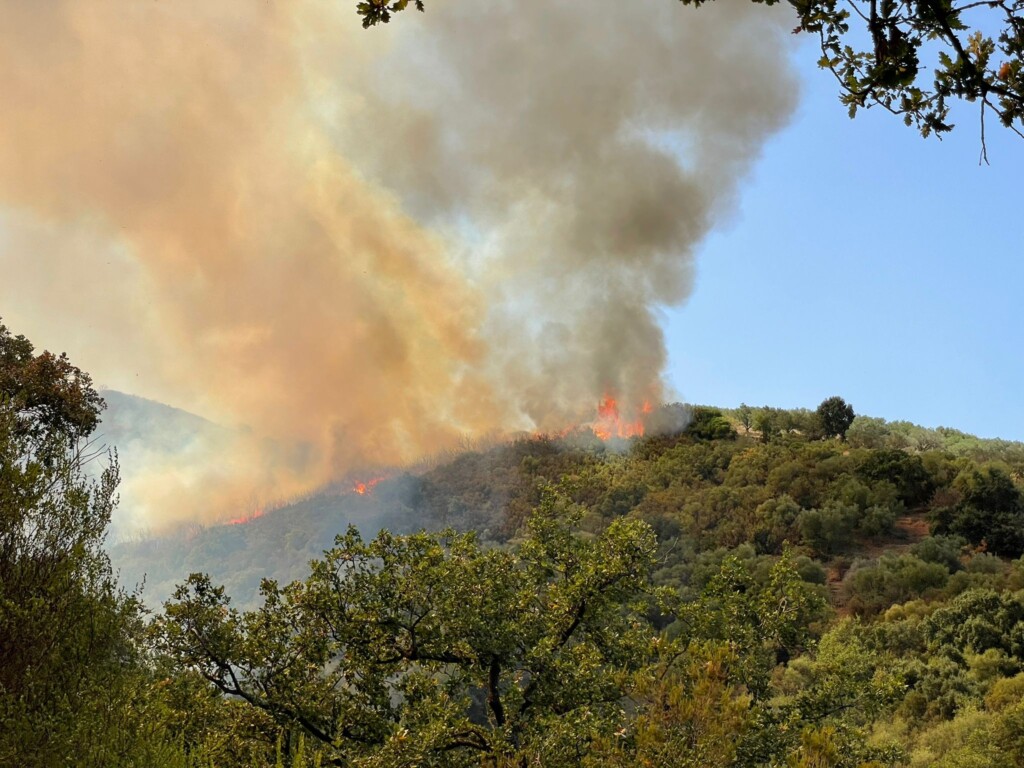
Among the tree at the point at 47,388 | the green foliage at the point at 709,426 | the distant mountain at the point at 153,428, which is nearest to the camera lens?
the tree at the point at 47,388

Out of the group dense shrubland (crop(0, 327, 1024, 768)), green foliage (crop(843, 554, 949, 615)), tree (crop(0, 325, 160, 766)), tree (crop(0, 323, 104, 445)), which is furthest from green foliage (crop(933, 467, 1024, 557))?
tree (crop(0, 325, 160, 766))

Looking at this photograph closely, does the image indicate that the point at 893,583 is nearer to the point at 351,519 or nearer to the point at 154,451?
the point at 351,519

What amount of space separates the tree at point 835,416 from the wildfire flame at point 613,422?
1456 cm

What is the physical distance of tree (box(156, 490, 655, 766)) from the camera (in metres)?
11.2

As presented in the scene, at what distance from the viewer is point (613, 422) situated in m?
70.9

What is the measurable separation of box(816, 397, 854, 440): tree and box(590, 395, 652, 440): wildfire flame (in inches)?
573

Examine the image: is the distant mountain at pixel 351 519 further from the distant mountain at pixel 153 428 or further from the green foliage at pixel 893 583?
the green foliage at pixel 893 583

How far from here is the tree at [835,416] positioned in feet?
210

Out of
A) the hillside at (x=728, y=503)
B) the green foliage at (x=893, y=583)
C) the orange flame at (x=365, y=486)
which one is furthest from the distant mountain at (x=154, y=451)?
the green foliage at (x=893, y=583)

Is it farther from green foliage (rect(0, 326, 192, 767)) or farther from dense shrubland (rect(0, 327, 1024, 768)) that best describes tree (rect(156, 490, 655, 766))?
green foliage (rect(0, 326, 192, 767))

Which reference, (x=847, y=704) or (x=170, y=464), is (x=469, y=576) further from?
(x=170, y=464)

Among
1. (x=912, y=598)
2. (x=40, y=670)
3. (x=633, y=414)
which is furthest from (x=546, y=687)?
(x=633, y=414)

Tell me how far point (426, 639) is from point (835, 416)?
2322 inches

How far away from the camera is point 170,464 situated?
105 metres
